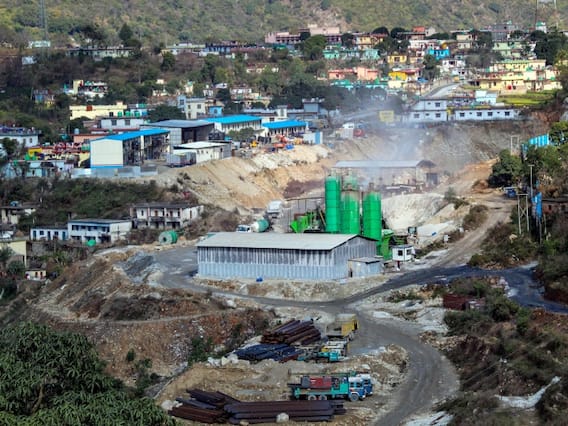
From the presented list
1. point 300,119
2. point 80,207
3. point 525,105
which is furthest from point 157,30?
point 80,207

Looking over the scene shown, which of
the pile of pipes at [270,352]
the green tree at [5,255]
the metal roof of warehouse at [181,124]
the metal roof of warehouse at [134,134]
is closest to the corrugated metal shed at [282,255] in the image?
the pile of pipes at [270,352]

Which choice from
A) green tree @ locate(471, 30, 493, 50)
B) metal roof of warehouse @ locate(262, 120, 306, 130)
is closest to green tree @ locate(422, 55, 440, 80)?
green tree @ locate(471, 30, 493, 50)

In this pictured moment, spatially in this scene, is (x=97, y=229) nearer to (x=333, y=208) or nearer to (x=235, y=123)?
(x=333, y=208)

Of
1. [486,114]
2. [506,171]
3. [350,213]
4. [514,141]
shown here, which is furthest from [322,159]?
[350,213]

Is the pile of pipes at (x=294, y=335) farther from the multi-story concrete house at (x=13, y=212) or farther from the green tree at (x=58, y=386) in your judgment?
the multi-story concrete house at (x=13, y=212)

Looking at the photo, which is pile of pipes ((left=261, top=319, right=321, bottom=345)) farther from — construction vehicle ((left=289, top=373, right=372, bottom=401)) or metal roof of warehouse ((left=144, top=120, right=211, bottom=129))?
metal roof of warehouse ((left=144, top=120, right=211, bottom=129))
